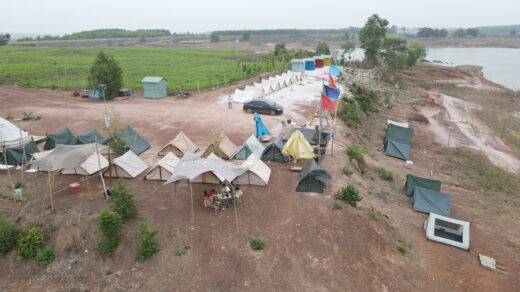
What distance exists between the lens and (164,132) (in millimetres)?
25484

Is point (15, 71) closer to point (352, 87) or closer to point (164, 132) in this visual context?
point (164, 132)

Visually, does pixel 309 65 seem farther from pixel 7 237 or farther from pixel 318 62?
pixel 7 237

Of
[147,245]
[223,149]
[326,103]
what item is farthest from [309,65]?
[147,245]

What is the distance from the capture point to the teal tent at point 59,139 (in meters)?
21.0

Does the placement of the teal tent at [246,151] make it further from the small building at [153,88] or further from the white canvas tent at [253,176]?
the small building at [153,88]

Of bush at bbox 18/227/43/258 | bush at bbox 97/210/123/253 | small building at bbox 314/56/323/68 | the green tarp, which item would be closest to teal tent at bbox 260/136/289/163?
the green tarp

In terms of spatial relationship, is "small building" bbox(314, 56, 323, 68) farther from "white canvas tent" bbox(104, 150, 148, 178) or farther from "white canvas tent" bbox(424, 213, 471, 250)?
"white canvas tent" bbox(424, 213, 471, 250)

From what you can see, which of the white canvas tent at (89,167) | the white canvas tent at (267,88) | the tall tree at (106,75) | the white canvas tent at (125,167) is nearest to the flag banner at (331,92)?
the white canvas tent at (125,167)

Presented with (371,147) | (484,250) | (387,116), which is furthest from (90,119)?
(387,116)

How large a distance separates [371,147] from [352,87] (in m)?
16.9

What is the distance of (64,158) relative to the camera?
15.5 meters

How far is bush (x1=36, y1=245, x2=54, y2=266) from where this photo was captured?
12.4m

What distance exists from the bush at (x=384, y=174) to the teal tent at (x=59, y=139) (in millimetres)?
20545

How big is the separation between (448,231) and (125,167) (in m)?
16.7
